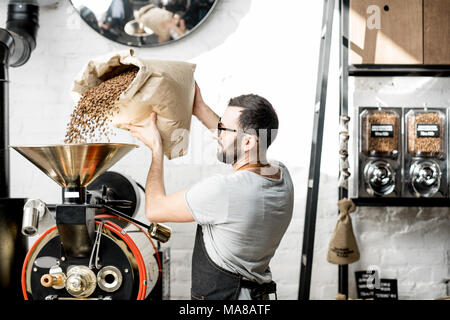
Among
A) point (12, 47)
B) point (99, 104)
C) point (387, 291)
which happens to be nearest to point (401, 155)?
point (387, 291)

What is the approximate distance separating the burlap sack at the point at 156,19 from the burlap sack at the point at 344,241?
123cm

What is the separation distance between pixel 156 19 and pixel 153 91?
1.09m

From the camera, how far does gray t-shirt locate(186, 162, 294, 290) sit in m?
1.39

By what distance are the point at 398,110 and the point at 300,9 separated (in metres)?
0.74

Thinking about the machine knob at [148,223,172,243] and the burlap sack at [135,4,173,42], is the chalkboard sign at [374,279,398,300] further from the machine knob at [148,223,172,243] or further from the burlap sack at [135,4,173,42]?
the burlap sack at [135,4,173,42]

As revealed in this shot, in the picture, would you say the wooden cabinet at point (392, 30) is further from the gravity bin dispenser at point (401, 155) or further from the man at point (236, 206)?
the man at point (236, 206)

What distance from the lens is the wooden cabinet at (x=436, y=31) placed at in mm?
2139

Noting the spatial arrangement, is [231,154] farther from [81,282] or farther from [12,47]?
[12,47]

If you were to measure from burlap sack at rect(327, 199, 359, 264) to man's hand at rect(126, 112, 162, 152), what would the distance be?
1021mm

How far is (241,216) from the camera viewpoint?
1.40 metres

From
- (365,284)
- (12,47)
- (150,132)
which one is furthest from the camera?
(365,284)

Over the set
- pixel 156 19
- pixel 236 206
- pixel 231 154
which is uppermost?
pixel 156 19

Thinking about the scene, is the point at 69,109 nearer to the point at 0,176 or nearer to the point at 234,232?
the point at 0,176
